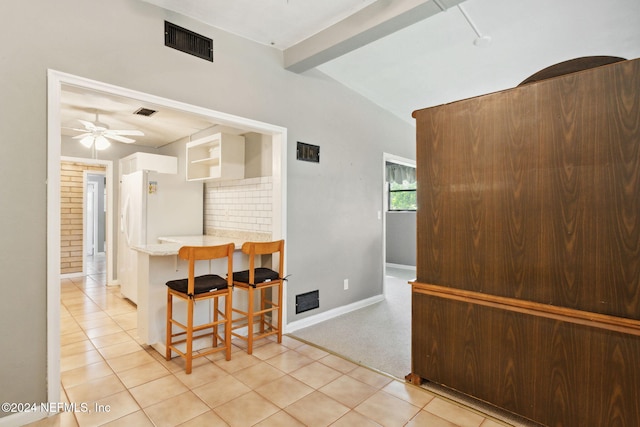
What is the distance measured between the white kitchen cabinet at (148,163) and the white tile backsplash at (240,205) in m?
0.79

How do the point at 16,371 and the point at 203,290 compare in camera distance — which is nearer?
the point at 16,371

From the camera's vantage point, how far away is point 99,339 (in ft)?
10.2

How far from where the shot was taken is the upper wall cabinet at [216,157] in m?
3.87

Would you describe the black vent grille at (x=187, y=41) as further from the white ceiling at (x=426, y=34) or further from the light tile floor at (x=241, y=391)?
the light tile floor at (x=241, y=391)

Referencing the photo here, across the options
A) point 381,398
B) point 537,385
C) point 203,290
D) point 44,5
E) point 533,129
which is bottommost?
point 381,398

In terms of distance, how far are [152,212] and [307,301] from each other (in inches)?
92.3

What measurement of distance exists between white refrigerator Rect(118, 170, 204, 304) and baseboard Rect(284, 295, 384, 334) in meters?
2.16

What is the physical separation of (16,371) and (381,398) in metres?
2.26

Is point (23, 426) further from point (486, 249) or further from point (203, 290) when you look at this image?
point (486, 249)

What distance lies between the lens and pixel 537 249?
6.18ft

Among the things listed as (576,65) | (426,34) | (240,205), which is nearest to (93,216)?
(240,205)

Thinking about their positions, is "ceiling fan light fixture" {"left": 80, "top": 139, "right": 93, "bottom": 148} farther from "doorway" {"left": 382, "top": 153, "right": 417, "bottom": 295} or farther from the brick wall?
"doorway" {"left": 382, "top": 153, "right": 417, "bottom": 295}

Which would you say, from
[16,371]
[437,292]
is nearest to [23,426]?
[16,371]

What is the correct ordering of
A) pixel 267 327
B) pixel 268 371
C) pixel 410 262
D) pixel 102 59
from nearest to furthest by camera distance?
pixel 102 59, pixel 268 371, pixel 267 327, pixel 410 262
